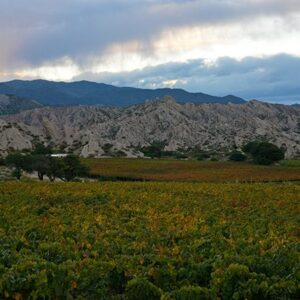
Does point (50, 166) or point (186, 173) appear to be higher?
point (50, 166)

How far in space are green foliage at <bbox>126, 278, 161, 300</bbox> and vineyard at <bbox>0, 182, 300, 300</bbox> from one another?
22 mm

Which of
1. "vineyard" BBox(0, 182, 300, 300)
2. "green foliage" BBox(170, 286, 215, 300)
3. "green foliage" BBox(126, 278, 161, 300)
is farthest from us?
"vineyard" BBox(0, 182, 300, 300)

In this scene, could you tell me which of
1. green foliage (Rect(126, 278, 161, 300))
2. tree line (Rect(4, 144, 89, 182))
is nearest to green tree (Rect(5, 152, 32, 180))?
tree line (Rect(4, 144, 89, 182))

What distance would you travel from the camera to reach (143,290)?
11.7 metres

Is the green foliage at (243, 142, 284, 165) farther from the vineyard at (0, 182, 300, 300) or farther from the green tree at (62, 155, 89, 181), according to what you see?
the vineyard at (0, 182, 300, 300)

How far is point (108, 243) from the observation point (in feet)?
53.1

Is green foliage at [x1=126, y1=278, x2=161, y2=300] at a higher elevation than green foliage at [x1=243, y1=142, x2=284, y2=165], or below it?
higher

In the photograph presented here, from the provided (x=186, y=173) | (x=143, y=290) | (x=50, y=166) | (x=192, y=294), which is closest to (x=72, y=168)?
(x=50, y=166)

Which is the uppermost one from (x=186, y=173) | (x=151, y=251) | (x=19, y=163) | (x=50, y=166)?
(x=151, y=251)

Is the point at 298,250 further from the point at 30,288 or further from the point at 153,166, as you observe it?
the point at 153,166

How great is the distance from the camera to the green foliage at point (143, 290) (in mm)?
11594

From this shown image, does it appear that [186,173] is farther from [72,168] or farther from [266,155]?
[266,155]

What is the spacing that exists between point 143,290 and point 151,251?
3.80 meters

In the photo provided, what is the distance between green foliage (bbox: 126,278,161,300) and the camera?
1159cm
